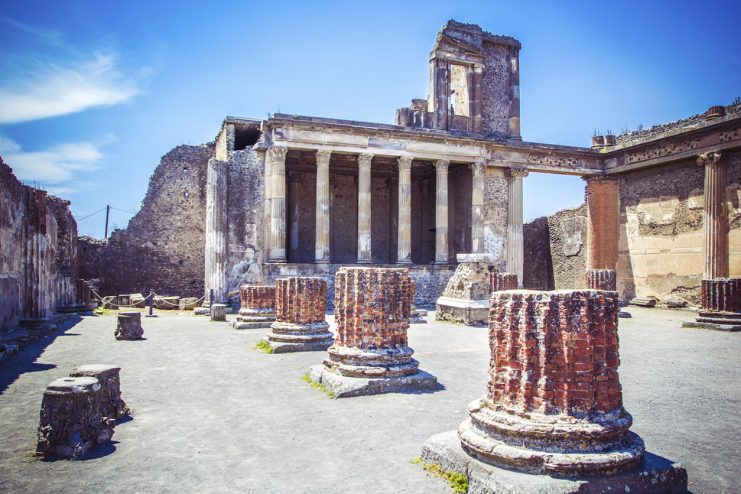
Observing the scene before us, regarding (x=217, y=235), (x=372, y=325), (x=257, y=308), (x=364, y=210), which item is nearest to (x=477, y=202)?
(x=364, y=210)

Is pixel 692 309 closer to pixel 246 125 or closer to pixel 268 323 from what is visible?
pixel 268 323

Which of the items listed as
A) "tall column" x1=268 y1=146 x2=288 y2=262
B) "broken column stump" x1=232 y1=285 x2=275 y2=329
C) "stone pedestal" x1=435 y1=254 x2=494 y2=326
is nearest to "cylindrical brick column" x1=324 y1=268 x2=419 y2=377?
"broken column stump" x1=232 y1=285 x2=275 y2=329

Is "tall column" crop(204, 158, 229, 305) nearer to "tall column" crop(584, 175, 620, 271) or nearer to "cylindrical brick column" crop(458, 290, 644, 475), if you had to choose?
"tall column" crop(584, 175, 620, 271)

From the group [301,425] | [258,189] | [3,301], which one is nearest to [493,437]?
[301,425]

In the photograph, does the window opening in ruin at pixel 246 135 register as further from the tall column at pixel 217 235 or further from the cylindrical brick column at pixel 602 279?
the cylindrical brick column at pixel 602 279

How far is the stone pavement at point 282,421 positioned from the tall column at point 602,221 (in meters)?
12.4

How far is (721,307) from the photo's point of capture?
488 inches

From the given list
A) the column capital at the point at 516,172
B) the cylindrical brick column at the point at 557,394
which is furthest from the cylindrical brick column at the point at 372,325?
the column capital at the point at 516,172

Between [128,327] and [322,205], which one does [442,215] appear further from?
[128,327]

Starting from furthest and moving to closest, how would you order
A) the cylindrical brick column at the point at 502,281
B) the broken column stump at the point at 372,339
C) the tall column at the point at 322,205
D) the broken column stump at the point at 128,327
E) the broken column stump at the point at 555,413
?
the tall column at the point at 322,205, the cylindrical brick column at the point at 502,281, the broken column stump at the point at 128,327, the broken column stump at the point at 372,339, the broken column stump at the point at 555,413

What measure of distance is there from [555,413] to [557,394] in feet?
0.39

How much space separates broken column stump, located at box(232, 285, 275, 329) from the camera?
11.9 m

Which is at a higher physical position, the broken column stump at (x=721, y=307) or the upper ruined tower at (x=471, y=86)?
the upper ruined tower at (x=471, y=86)

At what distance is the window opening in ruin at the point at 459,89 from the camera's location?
887 inches
